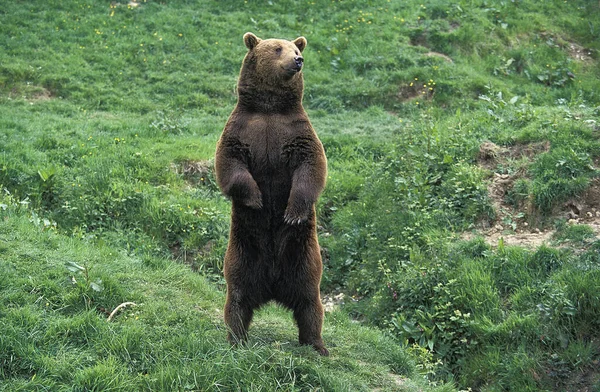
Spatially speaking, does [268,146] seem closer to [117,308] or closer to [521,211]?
[117,308]

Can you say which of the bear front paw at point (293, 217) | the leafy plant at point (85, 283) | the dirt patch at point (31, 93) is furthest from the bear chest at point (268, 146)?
the dirt patch at point (31, 93)

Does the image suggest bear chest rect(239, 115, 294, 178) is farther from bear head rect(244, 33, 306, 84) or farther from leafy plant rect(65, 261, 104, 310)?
leafy plant rect(65, 261, 104, 310)

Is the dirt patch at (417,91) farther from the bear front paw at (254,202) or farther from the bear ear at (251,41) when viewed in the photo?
the bear front paw at (254,202)

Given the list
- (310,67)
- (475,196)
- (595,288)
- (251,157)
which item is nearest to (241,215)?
(251,157)

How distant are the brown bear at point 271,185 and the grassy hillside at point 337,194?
1.48 ft

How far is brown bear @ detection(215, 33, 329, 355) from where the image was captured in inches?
213

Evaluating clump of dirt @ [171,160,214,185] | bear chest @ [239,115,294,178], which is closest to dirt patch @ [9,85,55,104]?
clump of dirt @ [171,160,214,185]

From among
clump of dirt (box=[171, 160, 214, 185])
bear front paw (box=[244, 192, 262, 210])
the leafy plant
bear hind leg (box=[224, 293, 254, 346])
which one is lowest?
clump of dirt (box=[171, 160, 214, 185])

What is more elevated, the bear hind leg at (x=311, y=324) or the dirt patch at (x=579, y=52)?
the bear hind leg at (x=311, y=324)

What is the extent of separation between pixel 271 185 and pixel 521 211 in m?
4.50

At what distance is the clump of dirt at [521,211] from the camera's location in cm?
838

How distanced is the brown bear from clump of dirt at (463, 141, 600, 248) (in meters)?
3.61

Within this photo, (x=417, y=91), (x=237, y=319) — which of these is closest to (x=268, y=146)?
(x=237, y=319)

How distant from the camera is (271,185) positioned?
550 cm
